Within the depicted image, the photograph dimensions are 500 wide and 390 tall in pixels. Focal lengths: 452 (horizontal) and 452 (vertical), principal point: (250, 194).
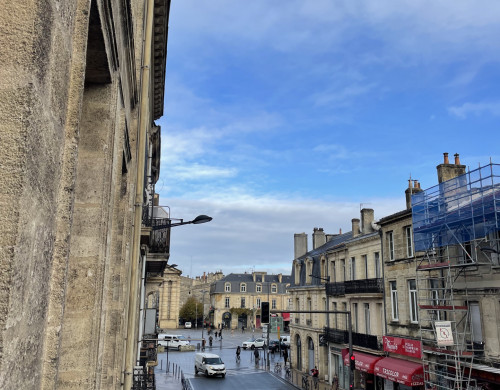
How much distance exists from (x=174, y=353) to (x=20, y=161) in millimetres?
54641

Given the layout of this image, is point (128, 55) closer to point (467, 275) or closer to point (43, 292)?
point (43, 292)

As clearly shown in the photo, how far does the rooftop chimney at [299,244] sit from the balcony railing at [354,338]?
10.7 meters

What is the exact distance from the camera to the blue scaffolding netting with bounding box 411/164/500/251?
58.3ft

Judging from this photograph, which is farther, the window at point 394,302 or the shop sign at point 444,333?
the window at point 394,302

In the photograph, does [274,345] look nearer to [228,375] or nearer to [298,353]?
[298,353]

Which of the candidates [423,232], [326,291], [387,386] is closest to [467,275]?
[423,232]

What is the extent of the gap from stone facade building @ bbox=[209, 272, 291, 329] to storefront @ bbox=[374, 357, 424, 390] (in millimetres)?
65410

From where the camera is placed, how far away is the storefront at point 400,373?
2169 cm

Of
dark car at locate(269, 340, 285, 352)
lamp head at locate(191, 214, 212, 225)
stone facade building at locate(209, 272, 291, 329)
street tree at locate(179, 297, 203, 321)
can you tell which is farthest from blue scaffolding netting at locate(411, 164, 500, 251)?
street tree at locate(179, 297, 203, 321)

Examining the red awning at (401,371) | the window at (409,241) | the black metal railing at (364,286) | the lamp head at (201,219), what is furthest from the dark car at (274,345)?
the lamp head at (201,219)

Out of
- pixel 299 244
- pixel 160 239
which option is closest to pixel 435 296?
pixel 160 239

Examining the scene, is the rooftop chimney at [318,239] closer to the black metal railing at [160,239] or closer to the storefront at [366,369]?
the storefront at [366,369]

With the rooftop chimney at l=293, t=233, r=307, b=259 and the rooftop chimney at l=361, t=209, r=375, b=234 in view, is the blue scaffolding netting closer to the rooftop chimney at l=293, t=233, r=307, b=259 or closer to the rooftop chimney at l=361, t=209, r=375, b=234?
the rooftop chimney at l=361, t=209, r=375, b=234

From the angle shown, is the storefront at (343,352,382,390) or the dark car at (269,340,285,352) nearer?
the storefront at (343,352,382,390)
